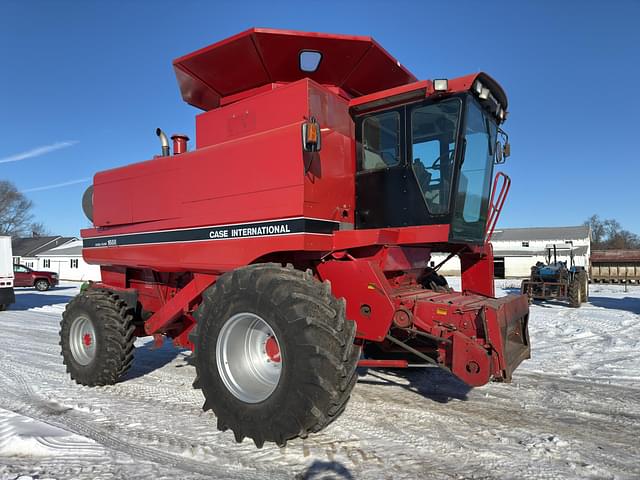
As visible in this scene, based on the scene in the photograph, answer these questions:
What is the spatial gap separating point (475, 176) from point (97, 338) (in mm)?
4806

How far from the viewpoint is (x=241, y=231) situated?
4.33m

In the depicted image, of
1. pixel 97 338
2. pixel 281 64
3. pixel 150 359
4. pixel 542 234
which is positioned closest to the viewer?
pixel 281 64

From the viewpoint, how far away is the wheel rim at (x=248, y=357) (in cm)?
387

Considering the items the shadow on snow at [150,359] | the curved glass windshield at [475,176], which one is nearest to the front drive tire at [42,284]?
the shadow on snow at [150,359]

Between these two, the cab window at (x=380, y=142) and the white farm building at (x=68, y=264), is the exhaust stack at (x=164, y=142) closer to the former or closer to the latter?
the cab window at (x=380, y=142)

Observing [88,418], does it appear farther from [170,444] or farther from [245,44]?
[245,44]

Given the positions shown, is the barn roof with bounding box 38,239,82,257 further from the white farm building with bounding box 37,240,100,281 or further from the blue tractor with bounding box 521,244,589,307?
the blue tractor with bounding box 521,244,589,307

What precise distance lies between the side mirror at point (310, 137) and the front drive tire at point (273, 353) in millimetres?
1068

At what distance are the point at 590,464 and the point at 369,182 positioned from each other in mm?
2963

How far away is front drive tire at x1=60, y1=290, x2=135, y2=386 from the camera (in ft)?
17.4

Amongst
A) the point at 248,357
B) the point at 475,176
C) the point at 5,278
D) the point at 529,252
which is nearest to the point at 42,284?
the point at 5,278

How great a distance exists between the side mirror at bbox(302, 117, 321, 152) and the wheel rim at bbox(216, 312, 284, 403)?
152 cm

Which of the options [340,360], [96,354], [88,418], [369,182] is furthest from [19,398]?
Result: [369,182]

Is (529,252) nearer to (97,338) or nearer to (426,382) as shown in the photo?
(426,382)
